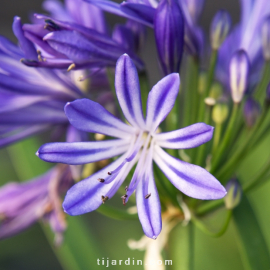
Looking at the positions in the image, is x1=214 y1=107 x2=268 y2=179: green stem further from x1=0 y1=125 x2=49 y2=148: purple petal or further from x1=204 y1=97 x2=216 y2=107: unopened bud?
x1=0 y1=125 x2=49 y2=148: purple petal

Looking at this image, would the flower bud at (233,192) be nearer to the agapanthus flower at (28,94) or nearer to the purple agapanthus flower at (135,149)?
the purple agapanthus flower at (135,149)

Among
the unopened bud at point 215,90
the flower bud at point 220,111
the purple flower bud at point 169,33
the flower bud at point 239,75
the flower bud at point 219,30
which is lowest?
the unopened bud at point 215,90

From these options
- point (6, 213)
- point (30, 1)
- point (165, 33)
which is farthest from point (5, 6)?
point (165, 33)

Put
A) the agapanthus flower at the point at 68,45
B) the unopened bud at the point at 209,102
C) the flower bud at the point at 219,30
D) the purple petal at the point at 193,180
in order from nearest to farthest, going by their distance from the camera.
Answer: the purple petal at the point at 193,180
the agapanthus flower at the point at 68,45
the unopened bud at the point at 209,102
the flower bud at the point at 219,30

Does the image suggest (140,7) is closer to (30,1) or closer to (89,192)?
(89,192)

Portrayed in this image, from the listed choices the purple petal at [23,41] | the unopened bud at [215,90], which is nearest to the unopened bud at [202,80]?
the unopened bud at [215,90]

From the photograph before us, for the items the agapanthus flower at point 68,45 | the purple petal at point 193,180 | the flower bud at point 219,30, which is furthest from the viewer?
the flower bud at point 219,30
